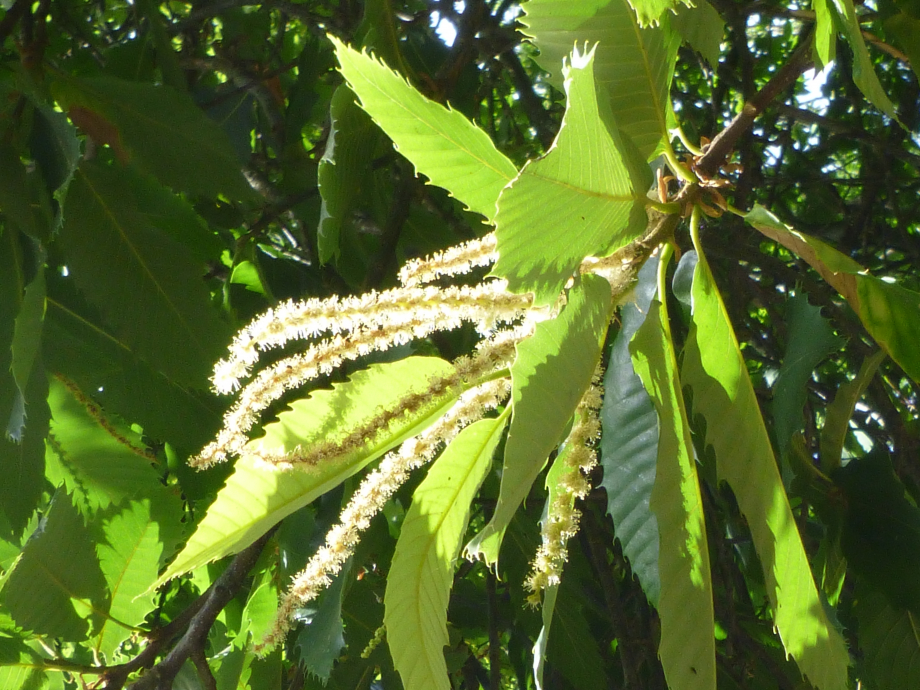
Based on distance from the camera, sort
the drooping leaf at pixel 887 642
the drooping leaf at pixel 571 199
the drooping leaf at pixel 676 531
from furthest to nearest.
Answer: the drooping leaf at pixel 887 642 < the drooping leaf at pixel 676 531 < the drooping leaf at pixel 571 199

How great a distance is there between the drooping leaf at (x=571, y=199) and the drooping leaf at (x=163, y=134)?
73cm

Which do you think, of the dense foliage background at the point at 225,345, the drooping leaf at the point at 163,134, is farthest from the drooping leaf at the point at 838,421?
the drooping leaf at the point at 163,134

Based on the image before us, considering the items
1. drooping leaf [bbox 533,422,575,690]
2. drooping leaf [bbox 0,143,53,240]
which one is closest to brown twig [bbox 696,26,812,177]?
drooping leaf [bbox 533,422,575,690]

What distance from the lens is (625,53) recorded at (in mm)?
672

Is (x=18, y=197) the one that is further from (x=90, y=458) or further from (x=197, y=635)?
(x=197, y=635)

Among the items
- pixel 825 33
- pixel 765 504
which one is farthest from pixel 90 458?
pixel 825 33

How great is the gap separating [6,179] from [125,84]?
10.3 inches

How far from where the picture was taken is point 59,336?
1203mm

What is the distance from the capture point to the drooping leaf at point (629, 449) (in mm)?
691

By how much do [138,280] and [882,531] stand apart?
0.97 metres

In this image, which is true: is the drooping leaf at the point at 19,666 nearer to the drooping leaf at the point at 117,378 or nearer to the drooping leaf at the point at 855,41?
the drooping leaf at the point at 117,378

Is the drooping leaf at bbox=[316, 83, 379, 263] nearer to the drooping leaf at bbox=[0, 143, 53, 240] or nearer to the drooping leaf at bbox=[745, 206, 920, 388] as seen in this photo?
the drooping leaf at bbox=[0, 143, 53, 240]

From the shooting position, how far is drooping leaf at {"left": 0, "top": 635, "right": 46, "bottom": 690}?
1.02 meters

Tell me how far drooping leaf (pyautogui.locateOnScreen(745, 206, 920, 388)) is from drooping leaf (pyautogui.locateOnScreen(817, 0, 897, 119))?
0.53 feet
